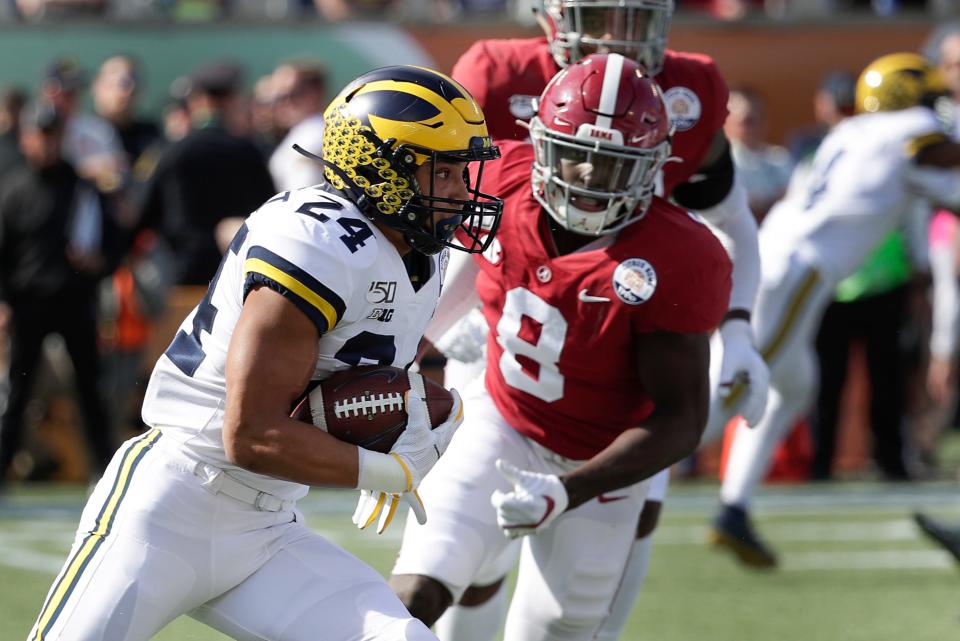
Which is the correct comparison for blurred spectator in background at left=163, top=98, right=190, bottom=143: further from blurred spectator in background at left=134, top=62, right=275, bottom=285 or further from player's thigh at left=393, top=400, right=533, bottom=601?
player's thigh at left=393, top=400, right=533, bottom=601

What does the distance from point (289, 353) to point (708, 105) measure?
1.80 m

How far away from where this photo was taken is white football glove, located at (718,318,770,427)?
413cm

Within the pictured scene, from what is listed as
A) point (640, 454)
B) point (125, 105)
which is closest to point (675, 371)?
point (640, 454)

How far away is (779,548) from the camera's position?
255 inches

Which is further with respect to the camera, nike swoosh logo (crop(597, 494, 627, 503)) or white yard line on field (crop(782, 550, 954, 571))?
white yard line on field (crop(782, 550, 954, 571))

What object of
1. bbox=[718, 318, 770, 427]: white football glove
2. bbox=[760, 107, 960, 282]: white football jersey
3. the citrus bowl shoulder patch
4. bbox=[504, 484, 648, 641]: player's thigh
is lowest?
bbox=[760, 107, 960, 282]: white football jersey

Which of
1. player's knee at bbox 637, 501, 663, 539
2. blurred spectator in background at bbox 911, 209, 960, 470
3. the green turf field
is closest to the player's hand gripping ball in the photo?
player's knee at bbox 637, 501, 663, 539

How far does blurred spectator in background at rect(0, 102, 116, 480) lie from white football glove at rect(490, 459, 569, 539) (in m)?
4.34

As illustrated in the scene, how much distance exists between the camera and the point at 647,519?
422cm

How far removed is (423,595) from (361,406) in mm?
755

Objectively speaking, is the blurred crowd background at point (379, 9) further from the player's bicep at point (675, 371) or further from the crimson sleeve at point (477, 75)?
the player's bicep at point (675, 371)

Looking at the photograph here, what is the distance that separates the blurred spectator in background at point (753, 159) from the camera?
8.26m

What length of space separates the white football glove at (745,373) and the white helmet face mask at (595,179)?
0.70 m

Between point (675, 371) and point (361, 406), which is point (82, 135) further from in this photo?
point (361, 406)
